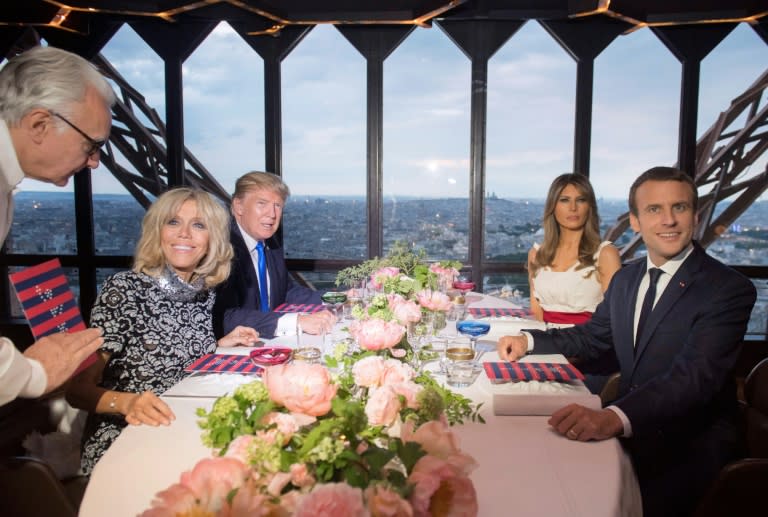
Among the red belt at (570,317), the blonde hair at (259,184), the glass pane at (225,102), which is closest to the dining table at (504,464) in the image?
the red belt at (570,317)

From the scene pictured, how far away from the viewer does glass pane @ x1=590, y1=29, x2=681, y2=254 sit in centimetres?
461

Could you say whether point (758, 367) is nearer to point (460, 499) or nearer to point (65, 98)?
point (460, 499)

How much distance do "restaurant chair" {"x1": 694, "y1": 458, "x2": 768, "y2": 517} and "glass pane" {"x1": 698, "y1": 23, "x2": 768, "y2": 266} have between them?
4.02 m

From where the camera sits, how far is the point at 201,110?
4.81 metres

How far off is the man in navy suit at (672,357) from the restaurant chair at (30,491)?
1295 mm

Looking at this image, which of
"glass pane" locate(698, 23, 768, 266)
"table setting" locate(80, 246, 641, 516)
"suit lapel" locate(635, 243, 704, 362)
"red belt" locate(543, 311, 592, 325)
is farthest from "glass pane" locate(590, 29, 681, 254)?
"table setting" locate(80, 246, 641, 516)

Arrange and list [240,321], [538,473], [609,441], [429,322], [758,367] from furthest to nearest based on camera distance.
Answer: [240,321], [429,322], [758,367], [609,441], [538,473]

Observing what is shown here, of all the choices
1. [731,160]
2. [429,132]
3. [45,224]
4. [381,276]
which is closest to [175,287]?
[381,276]

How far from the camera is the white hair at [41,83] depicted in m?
1.49

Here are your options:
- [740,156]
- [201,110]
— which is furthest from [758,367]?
[201,110]

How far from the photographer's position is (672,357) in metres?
1.79

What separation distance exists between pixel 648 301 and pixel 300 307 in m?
1.84

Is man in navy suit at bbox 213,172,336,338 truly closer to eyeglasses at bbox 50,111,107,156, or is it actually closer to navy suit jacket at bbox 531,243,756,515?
eyeglasses at bbox 50,111,107,156

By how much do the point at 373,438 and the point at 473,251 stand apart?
4.10 meters
